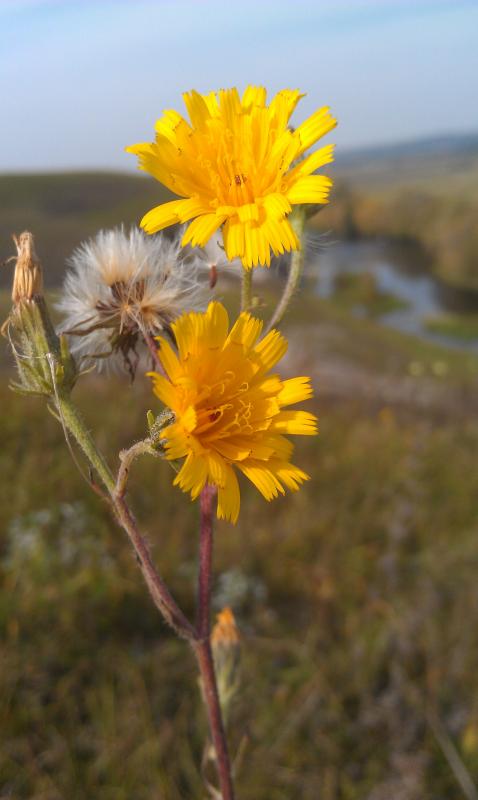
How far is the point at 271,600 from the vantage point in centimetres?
537

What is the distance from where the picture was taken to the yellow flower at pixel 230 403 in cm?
129

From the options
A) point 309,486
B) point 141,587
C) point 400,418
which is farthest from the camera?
point 400,418

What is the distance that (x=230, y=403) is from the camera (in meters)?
1.45

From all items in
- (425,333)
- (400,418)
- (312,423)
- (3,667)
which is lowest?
(425,333)

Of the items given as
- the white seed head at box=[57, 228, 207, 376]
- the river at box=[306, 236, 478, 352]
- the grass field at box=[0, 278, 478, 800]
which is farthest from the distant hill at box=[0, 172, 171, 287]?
the white seed head at box=[57, 228, 207, 376]

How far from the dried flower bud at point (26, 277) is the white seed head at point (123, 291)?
20cm

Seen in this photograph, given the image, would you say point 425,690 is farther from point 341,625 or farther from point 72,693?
point 72,693

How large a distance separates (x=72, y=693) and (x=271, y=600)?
1915 millimetres

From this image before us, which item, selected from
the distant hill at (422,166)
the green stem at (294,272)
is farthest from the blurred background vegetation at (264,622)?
the distant hill at (422,166)

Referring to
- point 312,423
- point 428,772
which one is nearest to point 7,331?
point 312,423

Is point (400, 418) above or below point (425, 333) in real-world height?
above

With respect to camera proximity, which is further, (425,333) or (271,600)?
(425,333)

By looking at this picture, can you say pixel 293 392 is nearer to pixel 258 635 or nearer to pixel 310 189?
pixel 310 189

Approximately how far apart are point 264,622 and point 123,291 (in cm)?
384
